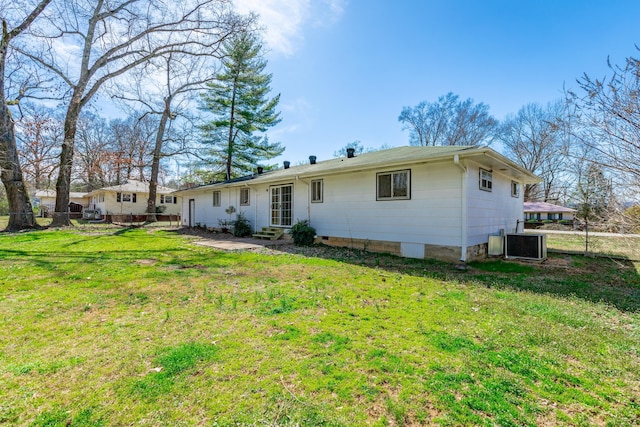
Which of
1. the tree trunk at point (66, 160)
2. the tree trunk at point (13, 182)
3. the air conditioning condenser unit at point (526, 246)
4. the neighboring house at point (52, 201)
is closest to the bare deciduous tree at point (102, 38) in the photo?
the tree trunk at point (66, 160)

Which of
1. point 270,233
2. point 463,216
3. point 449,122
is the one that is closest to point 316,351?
point 463,216

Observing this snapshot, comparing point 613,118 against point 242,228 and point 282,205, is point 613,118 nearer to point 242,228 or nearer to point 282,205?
point 282,205

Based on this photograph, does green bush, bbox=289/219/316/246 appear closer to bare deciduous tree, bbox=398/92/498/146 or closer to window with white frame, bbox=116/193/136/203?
bare deciduous tree, bbox=398/92/498/146

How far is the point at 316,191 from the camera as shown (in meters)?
10.5

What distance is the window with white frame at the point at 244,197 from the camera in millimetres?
13714

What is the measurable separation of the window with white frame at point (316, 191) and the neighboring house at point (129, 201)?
18.4 metres

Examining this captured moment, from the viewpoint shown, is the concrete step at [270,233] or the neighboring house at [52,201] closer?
the concrete step at [270,233]

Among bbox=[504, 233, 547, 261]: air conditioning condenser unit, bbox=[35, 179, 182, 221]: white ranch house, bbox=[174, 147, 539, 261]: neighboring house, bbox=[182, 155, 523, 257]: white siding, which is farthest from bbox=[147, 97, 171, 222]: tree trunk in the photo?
bbox=[504, 233, 547, 261]: air conditioning condenser unit

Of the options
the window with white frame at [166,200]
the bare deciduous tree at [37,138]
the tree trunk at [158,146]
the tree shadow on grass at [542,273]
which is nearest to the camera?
the tree shadow on grass at [542,273]

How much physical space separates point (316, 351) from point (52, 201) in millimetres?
52922

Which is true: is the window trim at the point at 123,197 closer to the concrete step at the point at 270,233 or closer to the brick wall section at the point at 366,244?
the concrete step at the point at 270,233

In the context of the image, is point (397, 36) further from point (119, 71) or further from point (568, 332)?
point (119, 71)

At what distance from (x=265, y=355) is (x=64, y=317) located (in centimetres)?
272

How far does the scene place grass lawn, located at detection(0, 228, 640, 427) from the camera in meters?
1.88
